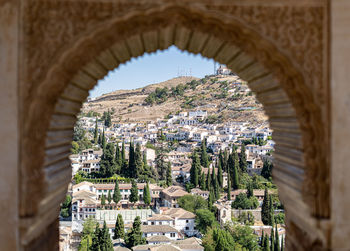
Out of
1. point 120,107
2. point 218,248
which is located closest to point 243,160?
point 218,248

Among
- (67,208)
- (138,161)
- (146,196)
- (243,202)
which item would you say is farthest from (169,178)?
(67,208)

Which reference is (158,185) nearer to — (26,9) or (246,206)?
(246,206)

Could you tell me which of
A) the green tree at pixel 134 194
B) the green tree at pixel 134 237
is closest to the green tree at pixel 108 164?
the green tree at pixel 134 194

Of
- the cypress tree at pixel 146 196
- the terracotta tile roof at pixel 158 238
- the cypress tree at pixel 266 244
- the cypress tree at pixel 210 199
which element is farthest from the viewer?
the cypress tree at pixel 146 196

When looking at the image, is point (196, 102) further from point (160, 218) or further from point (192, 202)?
point (160, 218)

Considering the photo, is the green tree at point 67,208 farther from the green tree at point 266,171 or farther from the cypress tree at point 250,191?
the green tree at point 266,171

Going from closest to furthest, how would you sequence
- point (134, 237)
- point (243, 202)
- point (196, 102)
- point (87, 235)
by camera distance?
point (134, 237) → point (87, 235) → point (243, 202) → point (196, 102)
